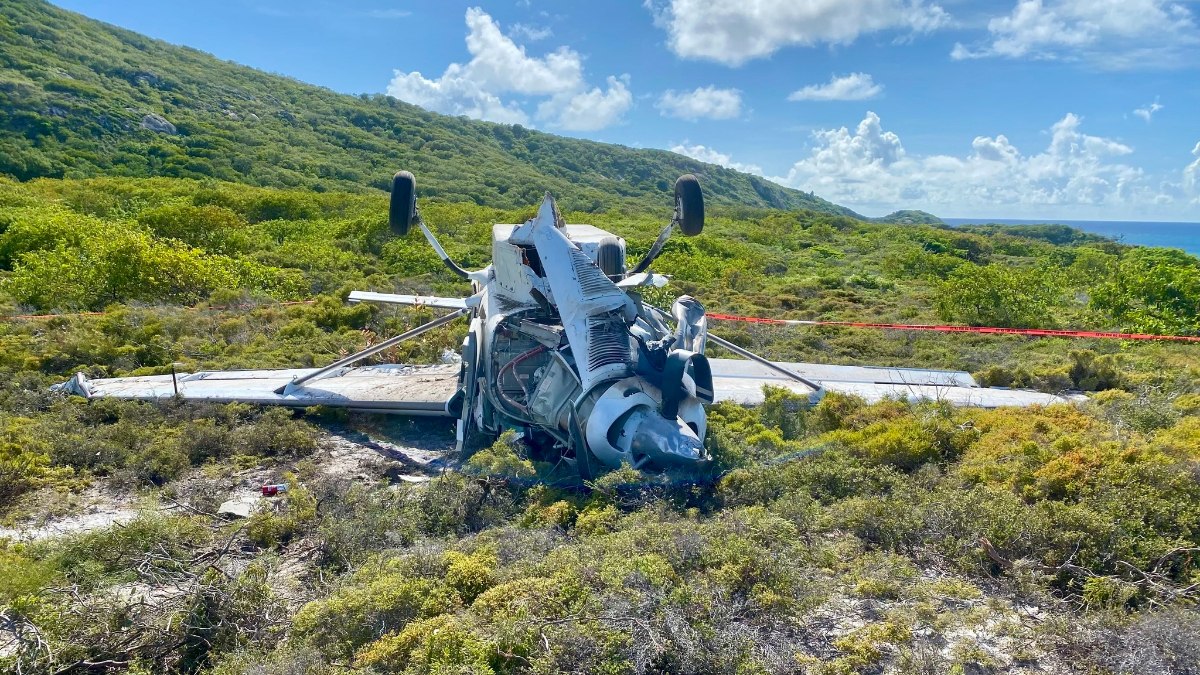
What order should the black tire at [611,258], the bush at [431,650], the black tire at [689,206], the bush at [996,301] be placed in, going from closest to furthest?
the bush at [431,650] < the black tire at [689,206] < the black tire at [611,258] < the bush at [996,301]

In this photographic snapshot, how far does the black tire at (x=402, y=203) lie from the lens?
973cm

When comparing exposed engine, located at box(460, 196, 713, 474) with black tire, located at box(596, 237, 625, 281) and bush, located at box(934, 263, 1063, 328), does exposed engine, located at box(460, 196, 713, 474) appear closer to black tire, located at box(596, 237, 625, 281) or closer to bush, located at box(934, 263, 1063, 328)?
black tire, located at box(596, 237, 625, 281)

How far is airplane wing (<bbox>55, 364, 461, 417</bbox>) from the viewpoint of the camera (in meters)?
10.7

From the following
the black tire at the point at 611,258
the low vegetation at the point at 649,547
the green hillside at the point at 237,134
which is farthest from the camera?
the green hillside at the point at 237,134

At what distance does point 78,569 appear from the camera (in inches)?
216

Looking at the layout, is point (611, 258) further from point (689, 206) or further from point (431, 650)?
point (431, 650)

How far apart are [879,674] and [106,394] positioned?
1156 centimetres

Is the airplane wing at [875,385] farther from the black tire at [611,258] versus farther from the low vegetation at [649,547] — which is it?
the black tire at [611,258]

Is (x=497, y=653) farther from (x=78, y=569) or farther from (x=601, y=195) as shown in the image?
(x=601, y=195)

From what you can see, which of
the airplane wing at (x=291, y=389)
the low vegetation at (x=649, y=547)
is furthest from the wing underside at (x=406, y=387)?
the low vegetation at (x=649, y=547)

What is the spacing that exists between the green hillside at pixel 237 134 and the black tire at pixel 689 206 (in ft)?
166

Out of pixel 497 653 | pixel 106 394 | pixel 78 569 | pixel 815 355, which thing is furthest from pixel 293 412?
pixel 815 355

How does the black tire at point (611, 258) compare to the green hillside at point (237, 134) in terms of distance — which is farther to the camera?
the green hillside at point (237, 134)

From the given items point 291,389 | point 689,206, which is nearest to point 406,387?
point 291,389
